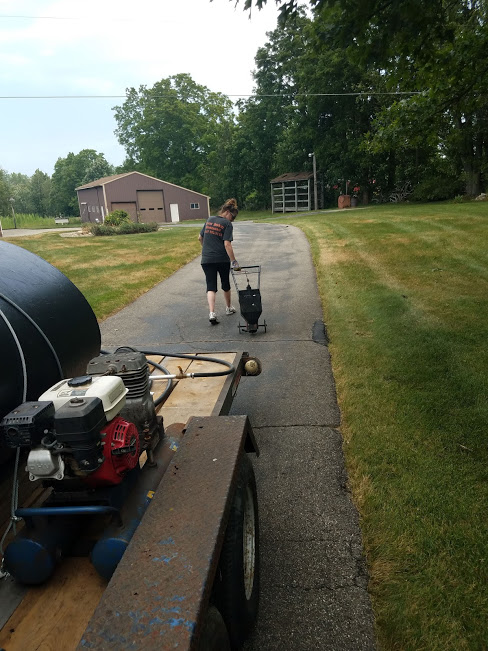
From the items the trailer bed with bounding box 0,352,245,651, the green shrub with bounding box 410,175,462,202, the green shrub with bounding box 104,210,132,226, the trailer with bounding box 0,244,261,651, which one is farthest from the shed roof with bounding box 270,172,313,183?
the trailer bed with bounding box 0,352,245,651

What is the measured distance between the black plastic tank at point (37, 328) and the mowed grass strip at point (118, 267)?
16.8ft

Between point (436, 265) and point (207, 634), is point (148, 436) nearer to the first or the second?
point (207, 634)

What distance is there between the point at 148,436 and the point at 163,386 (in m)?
1.18

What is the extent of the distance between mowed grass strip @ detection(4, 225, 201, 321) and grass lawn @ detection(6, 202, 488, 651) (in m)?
0.12

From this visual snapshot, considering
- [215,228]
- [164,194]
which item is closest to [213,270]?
[215,228]

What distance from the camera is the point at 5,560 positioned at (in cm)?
172

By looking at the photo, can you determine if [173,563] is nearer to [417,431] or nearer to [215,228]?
[417,431]

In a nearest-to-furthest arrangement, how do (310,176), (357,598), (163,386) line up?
(357,598) → (163,386) → (310,176)

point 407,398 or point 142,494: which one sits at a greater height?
point 142,494

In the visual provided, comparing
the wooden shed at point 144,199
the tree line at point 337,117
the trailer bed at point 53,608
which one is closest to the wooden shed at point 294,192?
the tree line at point 337,117

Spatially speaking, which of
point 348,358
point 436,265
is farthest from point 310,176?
point 348,358

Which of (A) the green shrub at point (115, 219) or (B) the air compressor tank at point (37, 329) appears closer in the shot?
(B) the air compressor tank at point (37, 329)

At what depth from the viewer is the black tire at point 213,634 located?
1.46m

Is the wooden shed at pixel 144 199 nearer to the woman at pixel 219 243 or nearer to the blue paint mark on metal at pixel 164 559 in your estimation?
the woman at pixel 219 243
